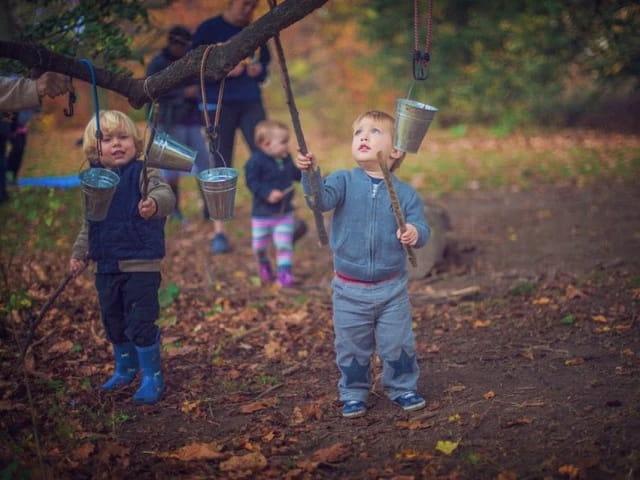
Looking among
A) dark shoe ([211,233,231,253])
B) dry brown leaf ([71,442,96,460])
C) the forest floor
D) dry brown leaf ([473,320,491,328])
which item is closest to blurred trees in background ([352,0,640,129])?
the forest floor

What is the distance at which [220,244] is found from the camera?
24.6 ft

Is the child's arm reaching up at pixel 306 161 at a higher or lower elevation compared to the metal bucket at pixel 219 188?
higher

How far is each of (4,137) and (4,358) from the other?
2.68m

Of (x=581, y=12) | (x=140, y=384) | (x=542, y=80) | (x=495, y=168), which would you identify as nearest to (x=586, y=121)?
(x=542, y=80)

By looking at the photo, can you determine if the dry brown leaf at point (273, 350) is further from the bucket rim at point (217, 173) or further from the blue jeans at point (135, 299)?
the bucket rim at point (217, 173)

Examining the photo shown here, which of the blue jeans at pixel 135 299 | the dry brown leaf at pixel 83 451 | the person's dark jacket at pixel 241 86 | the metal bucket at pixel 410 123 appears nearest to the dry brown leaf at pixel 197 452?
the dry brown leaf at pixel 83 451

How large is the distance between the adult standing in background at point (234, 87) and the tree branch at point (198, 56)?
8.25 ft

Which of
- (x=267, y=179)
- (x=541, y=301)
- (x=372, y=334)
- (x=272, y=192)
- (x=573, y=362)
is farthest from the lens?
(x=267, y=179)

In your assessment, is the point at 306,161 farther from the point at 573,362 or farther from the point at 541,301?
the point at 541,301

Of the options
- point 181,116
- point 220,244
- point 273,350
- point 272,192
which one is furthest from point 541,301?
point 181,116

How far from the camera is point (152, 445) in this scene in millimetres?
3648

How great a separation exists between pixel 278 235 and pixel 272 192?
41 centimetres

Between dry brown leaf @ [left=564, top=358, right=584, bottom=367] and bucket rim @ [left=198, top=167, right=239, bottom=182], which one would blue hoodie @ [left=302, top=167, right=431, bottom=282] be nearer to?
bucket rim @ [left=198, top=167, right=239, bottom=182]

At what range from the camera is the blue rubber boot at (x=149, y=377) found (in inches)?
164
